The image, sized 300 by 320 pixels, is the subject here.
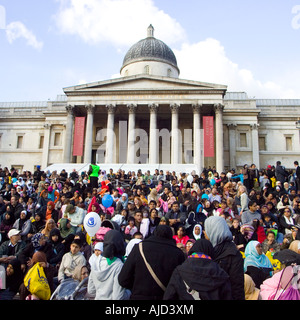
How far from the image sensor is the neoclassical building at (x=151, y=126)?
97.8 feet

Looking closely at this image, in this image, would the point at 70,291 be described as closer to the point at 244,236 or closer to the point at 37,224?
the point at 244,236

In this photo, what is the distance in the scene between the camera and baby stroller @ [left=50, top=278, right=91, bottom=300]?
17.3 feet

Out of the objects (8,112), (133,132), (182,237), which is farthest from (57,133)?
(182,237)

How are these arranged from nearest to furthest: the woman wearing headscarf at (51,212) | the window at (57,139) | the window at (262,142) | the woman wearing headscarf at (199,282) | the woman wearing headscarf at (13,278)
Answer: the woman wearing headscarf at (199,282) → the woman wearing headscarf at (13,278) → the woman wearing headscarf at (51,212) → the window at (262,142) → the window at (57,139)

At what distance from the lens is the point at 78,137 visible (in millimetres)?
30188

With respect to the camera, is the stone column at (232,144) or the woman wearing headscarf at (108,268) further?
the stone column at (232,144)

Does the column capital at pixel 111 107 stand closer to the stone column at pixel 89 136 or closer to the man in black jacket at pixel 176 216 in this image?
the stone column at pixel 89 136

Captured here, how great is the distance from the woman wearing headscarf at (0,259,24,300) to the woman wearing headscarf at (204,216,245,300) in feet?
14.5

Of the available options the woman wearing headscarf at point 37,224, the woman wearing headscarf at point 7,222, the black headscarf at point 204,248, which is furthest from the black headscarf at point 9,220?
the black headscarf at point 204,248

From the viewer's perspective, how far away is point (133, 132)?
1187 inches

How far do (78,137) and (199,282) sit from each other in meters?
28.3

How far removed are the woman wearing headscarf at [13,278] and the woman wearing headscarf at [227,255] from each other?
4.41 metres

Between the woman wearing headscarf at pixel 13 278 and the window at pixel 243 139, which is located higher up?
the window at pixel 243 139

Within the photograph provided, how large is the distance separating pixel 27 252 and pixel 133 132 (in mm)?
23783
